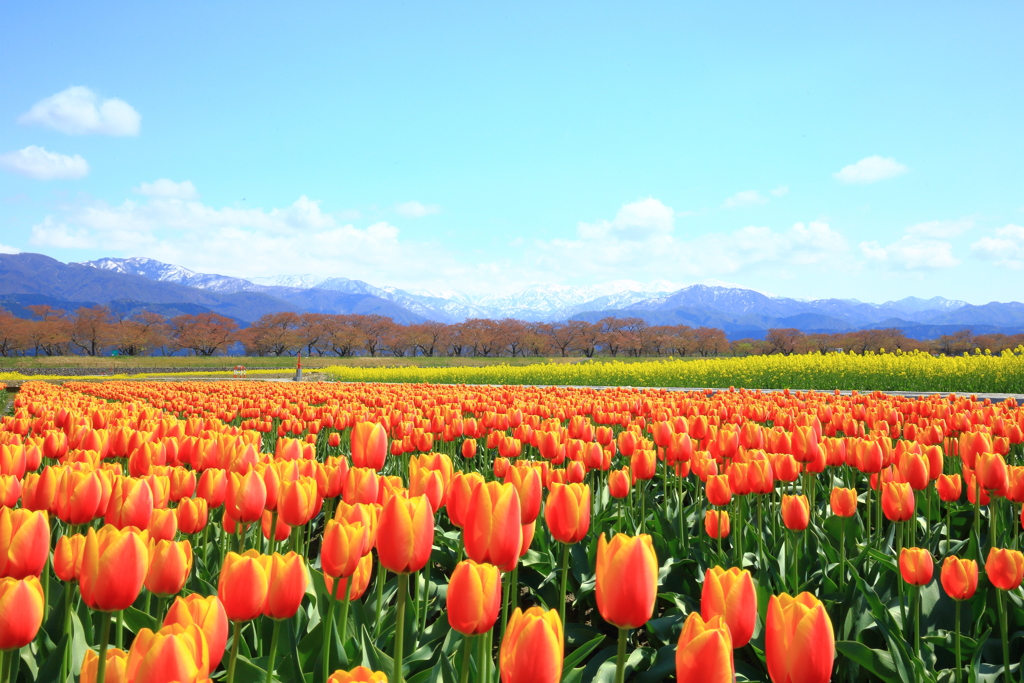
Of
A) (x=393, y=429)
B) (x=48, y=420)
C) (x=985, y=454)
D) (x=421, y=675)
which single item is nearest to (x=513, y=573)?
(x=421, y=675)

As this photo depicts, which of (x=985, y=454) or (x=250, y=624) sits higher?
(x=985, y=454)

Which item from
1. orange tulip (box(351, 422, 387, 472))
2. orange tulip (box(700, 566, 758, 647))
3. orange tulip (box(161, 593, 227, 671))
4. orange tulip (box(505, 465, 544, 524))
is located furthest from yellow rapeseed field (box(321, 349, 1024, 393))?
orange tulip (box(161, 593, 227, 671))

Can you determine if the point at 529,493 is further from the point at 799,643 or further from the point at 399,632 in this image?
the point at 799,643

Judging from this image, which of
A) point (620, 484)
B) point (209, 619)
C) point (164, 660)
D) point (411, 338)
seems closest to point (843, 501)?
point (620, 484)

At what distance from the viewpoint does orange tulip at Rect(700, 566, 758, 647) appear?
118cm

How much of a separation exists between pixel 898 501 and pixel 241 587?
246 centimetres

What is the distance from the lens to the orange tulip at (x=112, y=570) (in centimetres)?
130

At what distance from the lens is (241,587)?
135cm

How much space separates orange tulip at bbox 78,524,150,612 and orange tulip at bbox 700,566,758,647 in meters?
1.17

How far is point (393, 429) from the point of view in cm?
478

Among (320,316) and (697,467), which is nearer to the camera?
(697,467)

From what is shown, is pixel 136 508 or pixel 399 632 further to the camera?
pixel 136 508

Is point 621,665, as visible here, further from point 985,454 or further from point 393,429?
point 393,429

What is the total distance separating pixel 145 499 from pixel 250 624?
588 millimetres
